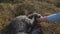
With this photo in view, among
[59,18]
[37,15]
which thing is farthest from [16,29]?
[59,18]

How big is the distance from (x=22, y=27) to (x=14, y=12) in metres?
0.89

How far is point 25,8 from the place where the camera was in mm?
5520

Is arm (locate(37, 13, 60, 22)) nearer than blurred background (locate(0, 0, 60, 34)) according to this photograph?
Yes

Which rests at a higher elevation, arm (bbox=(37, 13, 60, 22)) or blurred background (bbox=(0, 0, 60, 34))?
arm (bbox=(37, 13, 60, 22))

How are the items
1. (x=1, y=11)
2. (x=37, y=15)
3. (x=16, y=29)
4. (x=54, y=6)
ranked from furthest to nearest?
(x=54, y=6)
(x=1, y=11)
(x=37, y=15)
(x=16, y=29)

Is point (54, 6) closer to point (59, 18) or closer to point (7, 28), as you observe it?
point (59, 18)

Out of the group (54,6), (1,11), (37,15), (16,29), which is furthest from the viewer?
(54,6)

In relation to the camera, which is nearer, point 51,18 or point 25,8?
point 51,18

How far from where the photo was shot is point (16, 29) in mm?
4570

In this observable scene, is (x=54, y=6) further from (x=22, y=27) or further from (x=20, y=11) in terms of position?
(x=22, y=27)

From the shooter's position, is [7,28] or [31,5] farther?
[31,5]

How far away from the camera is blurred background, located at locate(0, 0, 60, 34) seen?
5.03 m

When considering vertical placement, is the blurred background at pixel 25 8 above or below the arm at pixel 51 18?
below

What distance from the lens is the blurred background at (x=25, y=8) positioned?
5031 mm
